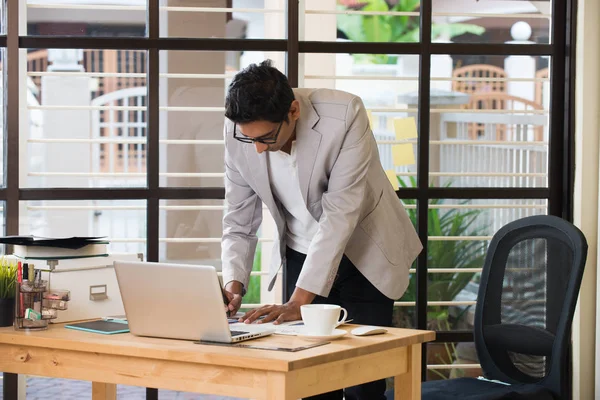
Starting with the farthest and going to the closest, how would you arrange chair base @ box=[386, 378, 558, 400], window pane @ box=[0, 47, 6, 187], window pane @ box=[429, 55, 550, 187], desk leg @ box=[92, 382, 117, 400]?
window pane @ box=[429, 55, 550, 187] < window pane @ box=[0, 47, 6, 187] < desk leg @ box=[92, 382, 117, 400] < chair base @ box=[386, 378, 558, 400]

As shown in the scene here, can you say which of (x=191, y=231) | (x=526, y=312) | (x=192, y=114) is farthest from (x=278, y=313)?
(x=192, y=114)

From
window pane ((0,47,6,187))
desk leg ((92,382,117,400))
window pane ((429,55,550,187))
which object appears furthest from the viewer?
window pane ((429,55,550,187))

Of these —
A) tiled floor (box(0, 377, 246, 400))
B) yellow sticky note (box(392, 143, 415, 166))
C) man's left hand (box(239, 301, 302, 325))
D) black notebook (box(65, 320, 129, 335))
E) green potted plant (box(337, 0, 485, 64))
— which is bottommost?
tiled floor (box(0, 377, 246, 400))

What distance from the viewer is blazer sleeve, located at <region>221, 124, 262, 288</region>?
9.27 feet

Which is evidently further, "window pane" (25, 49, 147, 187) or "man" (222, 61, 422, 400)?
"window pane" (25, 49, 147, 187)

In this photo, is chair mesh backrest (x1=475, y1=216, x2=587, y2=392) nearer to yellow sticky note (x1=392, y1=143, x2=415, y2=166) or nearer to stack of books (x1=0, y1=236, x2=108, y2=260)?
yellow sticky note (x1=392, y1=143, x2=415, y2=166)

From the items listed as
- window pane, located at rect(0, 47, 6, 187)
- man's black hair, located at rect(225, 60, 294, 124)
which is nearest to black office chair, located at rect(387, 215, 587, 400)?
man's black hair, located at rect(225, 60, 294, 124)

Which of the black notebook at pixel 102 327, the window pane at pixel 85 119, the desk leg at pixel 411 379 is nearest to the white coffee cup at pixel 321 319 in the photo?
the desk leg at pixel 411 379

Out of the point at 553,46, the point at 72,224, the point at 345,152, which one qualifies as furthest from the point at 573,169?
the point at 72,224

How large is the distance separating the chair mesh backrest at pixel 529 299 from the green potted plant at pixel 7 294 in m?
1.49

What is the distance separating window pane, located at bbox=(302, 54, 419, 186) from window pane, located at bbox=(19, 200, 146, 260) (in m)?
0.89

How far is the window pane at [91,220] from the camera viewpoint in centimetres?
344

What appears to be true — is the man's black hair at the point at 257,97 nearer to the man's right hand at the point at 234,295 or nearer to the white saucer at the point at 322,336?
the man's right hand at the point at 234,295

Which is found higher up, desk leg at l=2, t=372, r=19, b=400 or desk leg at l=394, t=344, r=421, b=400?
desk leg at l=394, t=344, r=421, b=400
